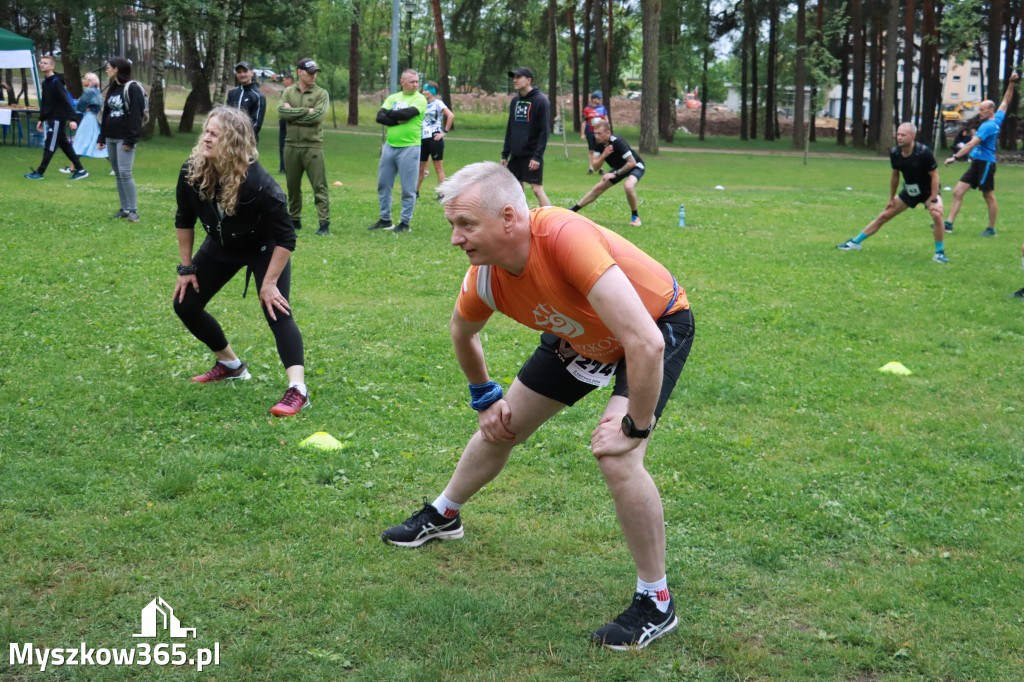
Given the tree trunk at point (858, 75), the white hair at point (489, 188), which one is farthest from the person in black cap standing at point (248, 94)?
the tree trunk at point (858, 75)

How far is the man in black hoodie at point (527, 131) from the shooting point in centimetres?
1317

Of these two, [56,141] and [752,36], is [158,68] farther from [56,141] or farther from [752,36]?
[752,36]

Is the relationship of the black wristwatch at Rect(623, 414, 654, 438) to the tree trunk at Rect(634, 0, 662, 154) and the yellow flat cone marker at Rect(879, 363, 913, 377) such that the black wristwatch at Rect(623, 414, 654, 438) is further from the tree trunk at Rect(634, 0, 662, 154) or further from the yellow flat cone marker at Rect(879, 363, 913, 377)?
the tree trunk at Rect(634, 0, 662, 154)

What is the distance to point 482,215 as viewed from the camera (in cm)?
303

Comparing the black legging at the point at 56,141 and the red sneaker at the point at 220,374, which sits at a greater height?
the black legging at the point at 56,141

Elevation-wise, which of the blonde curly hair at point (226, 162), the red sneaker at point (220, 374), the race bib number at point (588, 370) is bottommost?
the red sneaker at point (220, 374)

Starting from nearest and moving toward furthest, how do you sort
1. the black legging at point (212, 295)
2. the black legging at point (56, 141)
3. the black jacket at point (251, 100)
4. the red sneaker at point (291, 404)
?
the red sneaker at point (291, 404) → the black legging at point (212, 295) → the black jacket at point (251, 100) → the black legging at point (56, 141)

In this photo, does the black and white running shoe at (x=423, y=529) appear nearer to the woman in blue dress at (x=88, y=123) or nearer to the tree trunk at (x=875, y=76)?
the woman in blue dress at (x=88, y=123)

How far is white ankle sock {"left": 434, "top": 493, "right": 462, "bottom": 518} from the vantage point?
13.6ft

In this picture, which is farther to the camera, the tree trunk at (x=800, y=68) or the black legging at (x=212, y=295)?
the tree trunk at (x=800, y=68)

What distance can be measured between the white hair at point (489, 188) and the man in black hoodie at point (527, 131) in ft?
33.4

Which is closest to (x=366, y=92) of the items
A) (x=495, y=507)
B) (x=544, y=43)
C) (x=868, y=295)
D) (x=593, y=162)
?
(x=544, y=43)

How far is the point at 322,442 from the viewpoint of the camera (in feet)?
17.2

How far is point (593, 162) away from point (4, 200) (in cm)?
910
